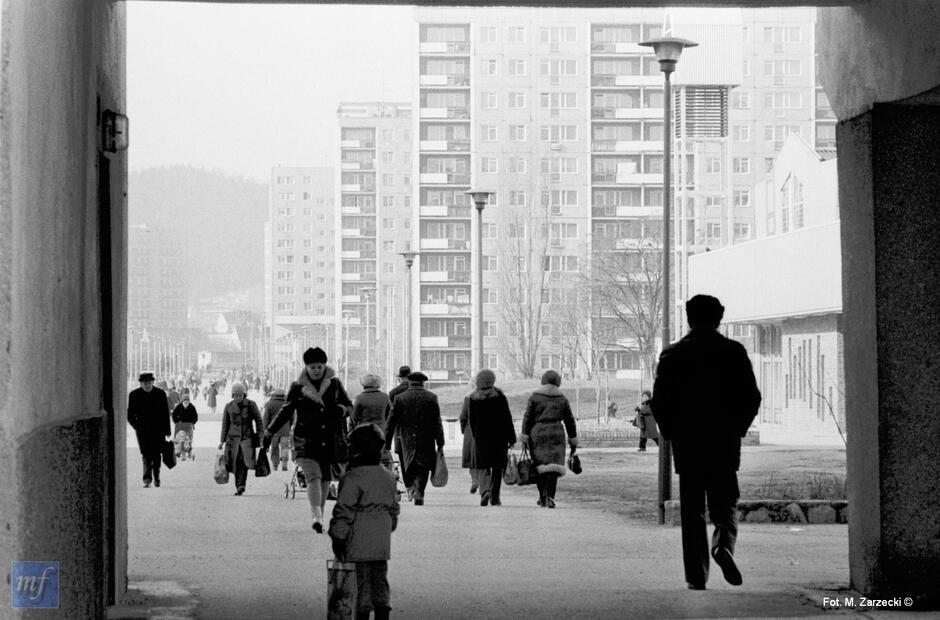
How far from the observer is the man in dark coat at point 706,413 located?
9.77 metres

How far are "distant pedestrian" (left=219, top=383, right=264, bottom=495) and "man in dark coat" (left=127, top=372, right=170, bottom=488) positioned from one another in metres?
1.46

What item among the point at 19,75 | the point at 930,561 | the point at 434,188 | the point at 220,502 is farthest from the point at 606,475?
the point at 434,188

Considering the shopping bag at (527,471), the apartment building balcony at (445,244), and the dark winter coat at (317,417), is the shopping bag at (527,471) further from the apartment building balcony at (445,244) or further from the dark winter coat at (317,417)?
the apartment building balcony at (445,244)

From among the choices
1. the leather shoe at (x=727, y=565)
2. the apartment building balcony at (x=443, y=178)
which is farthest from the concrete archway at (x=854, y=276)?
the apartment building balcony at (x=443, y=178)

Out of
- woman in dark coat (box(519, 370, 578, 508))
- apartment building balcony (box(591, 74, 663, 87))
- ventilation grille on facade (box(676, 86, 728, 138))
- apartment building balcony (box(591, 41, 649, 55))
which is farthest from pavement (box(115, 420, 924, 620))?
apartment building balcony (box(591, 41, 649, 55))

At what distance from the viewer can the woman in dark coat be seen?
1969 cm

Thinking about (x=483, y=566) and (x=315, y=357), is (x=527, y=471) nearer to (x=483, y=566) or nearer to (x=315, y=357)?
(x=315, y=357)

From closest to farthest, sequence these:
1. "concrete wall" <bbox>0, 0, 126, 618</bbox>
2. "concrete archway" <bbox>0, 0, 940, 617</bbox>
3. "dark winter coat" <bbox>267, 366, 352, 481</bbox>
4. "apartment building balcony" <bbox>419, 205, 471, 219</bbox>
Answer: "concrete wall" <bbox>0, 0, 126, 618</bbox>
"concrete archway" <bbox>0, 0, 940, 617</bbox>
"dark winter coat" <bbox>267, 366, 352, 481</bbox>
"apartment building balcony" <bbox>419, 205, 471, 219</bbox>

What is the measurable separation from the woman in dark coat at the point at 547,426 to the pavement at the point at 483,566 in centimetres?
64

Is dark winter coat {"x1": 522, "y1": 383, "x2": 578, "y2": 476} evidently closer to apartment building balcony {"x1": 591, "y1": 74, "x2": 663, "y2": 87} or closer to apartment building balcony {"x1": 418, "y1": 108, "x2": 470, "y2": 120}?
apartment building balcony {"x1": 418, "y1": 108, "x2": 470, "y2": 120}

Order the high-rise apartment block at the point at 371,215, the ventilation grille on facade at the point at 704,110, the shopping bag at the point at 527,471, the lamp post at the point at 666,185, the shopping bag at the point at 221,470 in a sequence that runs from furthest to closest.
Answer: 1. the high-rise apartment block at the point at 371,215
2. the ventilation grille on facade at the point at 704,110
3. the shopping bag at the point at 221,470
4. the shopping bag at the point at 527,471
5. the lamp post at the point at 666,185

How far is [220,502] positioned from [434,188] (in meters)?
110

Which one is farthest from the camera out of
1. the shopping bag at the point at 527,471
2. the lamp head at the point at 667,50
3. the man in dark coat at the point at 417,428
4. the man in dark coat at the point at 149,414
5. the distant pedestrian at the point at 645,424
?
the distant pedestrian at the point at 645,424

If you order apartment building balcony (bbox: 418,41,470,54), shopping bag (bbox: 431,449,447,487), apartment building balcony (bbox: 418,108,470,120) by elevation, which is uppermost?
apartment building balcony (bbox: 418,41,470,54)
